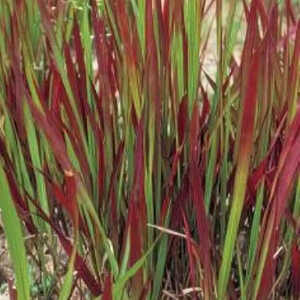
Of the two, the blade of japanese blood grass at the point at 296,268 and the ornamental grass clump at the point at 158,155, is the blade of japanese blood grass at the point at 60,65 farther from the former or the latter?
the blade of japanese blood grass at the point at 296,268

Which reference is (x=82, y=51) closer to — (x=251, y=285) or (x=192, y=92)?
(x=192, y=92)

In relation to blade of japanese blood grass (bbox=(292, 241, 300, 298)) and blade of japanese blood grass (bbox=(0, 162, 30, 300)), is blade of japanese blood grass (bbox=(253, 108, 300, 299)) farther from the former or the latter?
blade of japanese blood grass (bbox=(0, 162, 30, 300))

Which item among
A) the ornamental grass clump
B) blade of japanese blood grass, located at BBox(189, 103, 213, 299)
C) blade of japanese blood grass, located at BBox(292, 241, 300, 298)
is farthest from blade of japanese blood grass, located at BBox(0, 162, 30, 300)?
blade of japanese blood grass, located at BBox(292, 241, 300, 298)

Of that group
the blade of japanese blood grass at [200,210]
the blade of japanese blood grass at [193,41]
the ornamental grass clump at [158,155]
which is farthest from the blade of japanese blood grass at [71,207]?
the blade of japanese blood grass at [193,41]

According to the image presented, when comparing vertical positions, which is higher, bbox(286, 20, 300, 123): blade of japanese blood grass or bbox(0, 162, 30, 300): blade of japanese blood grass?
bbox(286, 20, 300, 123): blade of japanese blood grass

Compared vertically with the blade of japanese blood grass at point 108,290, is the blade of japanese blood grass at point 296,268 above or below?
below

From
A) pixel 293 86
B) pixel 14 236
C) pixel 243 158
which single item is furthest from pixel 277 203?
pixel 14 236

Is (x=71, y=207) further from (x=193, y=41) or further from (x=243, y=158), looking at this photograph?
(x=193, y=41)
